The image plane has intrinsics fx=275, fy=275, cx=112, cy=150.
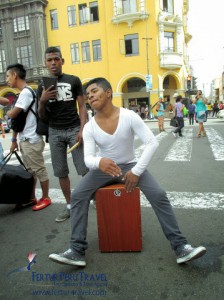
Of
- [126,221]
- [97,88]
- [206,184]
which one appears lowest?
[206,184]

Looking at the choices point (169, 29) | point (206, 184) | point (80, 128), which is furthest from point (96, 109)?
point (169, 29)

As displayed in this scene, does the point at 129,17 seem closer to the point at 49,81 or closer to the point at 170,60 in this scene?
the point at 170,60

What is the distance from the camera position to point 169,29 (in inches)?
1106

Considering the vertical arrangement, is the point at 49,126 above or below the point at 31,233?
above

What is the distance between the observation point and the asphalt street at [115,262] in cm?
213

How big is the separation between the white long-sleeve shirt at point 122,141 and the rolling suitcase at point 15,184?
1.67m

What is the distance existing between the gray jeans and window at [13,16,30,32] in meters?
31.6

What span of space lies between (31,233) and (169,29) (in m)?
29.0

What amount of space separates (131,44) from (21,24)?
12.4 m

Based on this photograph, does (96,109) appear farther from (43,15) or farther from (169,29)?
(43,15)

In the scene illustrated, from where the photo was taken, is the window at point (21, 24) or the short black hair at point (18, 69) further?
the window at point (21, 24)

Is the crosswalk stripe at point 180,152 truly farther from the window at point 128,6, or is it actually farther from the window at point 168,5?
the window at point 168,5

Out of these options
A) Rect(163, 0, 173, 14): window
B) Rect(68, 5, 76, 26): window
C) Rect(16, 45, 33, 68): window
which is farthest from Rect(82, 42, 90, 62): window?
Rect(163, 0, 173, 14): window

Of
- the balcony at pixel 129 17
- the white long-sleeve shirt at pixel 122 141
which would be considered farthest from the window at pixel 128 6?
the white long-sleeve shirt at pixel 122 141
